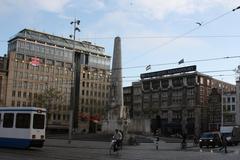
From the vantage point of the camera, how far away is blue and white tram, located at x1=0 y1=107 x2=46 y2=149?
29.1 m

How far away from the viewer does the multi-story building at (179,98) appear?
117500 millimetres

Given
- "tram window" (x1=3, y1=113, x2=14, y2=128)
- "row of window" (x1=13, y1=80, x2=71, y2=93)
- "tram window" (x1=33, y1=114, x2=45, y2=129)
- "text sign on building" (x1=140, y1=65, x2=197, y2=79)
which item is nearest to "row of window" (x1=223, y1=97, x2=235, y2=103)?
"text sign on building" (x1=140, y1=65, x2=197, y2=79)

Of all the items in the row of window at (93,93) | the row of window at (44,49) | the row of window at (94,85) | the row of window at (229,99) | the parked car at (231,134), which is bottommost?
the parked car at (231,134)

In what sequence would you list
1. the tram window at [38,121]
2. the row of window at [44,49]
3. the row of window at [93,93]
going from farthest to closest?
the row of window at [93,93] < the row of window at [44,49] < the tram window at [38,121]

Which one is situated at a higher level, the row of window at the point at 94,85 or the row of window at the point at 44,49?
the row of window at the point at 44,49

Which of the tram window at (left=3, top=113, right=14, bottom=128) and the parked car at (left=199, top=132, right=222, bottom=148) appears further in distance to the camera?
the parked car at (left=199, top=132, right=222, bottom=148)

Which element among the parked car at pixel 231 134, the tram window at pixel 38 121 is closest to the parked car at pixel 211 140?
the parked car at pixel 231 134

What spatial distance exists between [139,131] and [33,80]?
2254 inches

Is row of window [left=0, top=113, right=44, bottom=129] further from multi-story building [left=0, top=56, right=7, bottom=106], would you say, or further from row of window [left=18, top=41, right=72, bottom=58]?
row of window [left=18, top=41, right=72, bottom=58]

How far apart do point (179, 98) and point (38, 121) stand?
95.8 m

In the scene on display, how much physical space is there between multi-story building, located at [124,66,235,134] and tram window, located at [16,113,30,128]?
276ft

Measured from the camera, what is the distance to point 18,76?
120 m

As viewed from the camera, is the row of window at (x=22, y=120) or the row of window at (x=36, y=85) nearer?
the row of window at (x=22, y=120)

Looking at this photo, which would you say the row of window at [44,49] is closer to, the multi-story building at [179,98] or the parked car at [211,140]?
the multi-story building at [179,98]
